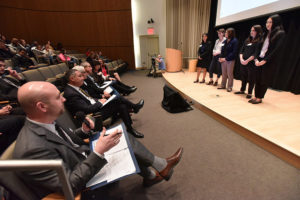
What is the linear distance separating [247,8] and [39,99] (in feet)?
14.8

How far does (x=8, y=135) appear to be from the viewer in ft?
4.79

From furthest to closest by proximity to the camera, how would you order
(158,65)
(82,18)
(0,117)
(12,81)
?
(82,18), (158,65), (12,81), (0,117)

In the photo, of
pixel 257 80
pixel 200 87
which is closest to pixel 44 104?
pixel 257 80

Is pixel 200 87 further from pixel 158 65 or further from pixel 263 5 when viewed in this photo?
pixel 158 65

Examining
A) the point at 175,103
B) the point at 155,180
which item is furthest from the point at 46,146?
the point at 175,103

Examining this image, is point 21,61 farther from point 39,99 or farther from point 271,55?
point 271,55

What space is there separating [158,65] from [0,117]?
566 cm

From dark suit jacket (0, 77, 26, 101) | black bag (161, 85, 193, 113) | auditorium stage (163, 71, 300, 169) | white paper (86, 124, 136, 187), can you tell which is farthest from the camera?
black bag (161, 85, 193, 113)

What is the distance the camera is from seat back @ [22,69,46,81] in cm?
247

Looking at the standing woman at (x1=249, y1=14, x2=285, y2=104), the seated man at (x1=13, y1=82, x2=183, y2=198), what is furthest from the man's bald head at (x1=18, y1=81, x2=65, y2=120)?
→ the standing woman at (x1=249, y1=14, x2=285, y2=104)

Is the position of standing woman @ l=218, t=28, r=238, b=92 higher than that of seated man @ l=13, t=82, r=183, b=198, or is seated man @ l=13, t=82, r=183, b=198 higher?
standing woman @ l=218, t=28, r=238, b=92

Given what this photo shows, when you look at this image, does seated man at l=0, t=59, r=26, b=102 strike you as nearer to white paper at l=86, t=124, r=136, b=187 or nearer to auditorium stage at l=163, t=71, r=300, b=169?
white paper at l=86, t=124, r=136, b=187

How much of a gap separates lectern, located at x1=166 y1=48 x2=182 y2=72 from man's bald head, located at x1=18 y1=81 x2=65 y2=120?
19.8 ft

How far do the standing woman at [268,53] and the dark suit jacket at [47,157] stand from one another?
2752mm
